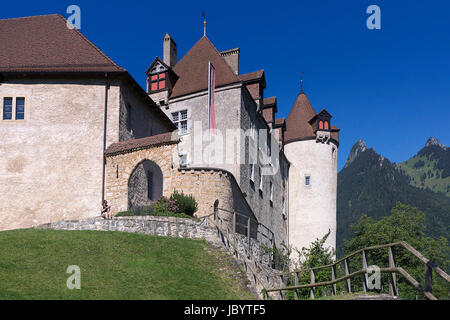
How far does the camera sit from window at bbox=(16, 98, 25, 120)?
28.3m

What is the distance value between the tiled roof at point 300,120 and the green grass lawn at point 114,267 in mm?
30442

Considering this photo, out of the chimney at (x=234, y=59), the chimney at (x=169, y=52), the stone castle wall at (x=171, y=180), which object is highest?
the chimney at (x=169, y=52)

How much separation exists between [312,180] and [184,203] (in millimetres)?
27298

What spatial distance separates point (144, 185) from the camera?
96.6ft

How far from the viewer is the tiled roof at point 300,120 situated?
50.9 m

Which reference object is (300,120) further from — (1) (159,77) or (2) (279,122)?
(1) (159,77)

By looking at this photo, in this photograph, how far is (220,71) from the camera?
122ft

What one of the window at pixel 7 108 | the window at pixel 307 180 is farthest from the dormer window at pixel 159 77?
the window at pixel 307 180

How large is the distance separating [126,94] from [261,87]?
13.0 m

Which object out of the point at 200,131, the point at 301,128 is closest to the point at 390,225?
the point at 301,128

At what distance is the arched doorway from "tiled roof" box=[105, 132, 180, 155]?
873 mm

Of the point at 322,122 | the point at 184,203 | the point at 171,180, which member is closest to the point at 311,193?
the point at 322,122

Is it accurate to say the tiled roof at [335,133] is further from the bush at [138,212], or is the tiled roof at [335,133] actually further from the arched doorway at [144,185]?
the bush at [138,212]

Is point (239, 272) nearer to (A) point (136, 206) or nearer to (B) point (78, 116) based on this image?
(A) point (136, 206)
